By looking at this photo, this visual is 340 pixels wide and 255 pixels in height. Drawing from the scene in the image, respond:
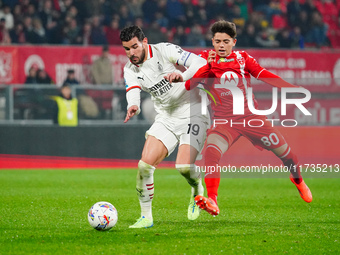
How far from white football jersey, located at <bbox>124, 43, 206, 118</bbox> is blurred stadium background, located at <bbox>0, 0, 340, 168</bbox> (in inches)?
321

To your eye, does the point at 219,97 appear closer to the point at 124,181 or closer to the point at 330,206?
the point at 330,206

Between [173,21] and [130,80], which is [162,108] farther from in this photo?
[173,21]

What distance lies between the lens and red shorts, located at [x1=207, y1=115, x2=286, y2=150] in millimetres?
7070

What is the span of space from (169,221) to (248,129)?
145cm

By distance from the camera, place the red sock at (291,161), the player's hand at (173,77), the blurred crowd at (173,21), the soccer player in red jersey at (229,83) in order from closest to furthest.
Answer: the player's hand at (173,77), the soccer player in red jersey at (229,83), the red sock at (291,161), the blurred crowd at (173,21)

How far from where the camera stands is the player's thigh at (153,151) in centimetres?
652

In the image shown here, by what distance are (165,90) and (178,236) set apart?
1800mm

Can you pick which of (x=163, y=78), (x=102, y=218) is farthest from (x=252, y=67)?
(x=102, y=218)

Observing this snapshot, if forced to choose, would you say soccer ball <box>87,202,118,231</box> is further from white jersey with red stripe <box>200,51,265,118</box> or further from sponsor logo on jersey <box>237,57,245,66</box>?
sponsor logo on jersey <box>237,57,245,66</box>

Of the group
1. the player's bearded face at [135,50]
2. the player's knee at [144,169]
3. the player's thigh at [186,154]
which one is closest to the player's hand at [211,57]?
the player's bearded face at [135,50]

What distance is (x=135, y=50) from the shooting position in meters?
6.62

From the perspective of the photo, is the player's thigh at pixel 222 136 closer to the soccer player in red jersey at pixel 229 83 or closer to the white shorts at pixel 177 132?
the soccer player in red jersey at pixel 229 83

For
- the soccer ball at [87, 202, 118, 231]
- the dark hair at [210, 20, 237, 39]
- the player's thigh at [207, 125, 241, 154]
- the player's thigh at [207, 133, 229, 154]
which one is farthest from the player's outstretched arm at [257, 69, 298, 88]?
the soccer ball at [87, 202, 118, 231]

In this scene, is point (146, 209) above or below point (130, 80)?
below
